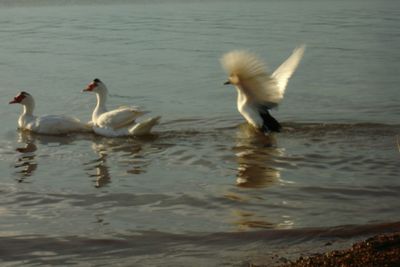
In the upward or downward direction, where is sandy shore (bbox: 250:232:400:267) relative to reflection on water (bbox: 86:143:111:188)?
downward

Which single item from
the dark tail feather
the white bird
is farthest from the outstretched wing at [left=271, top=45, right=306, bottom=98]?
the dark tail feather

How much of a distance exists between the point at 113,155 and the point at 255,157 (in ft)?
5.76

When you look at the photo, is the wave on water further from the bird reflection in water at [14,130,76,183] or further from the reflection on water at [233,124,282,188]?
the bird reflection in water at [14,130,76,183]

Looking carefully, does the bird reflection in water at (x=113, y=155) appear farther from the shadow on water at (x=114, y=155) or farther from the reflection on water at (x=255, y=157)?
the reflection on water at (x=255, y=157)

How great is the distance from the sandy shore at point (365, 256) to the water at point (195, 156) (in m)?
0.51

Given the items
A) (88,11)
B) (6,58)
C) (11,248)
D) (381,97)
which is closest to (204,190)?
(11,248)

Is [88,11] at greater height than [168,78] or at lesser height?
greater

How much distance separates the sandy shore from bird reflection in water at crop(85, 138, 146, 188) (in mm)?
3315

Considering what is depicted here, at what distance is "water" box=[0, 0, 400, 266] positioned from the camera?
247 inches

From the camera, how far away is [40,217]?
6.91 meters

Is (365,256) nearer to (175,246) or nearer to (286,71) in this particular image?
(175,246)

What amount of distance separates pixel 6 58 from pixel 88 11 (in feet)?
31.4

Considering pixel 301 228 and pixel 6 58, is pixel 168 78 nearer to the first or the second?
pixel 6 58

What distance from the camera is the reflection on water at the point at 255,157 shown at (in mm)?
8105
